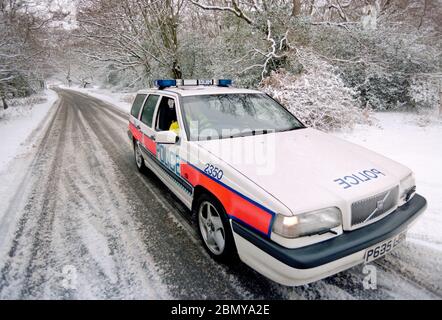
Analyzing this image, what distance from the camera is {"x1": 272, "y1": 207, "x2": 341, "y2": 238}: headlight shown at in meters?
1.88

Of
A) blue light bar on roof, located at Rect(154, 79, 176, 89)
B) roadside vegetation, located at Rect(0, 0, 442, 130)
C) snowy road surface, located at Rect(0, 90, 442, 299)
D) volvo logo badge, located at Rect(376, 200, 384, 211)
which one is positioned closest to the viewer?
volvo logo badge, located at Rect(376, 200, 384, 211)

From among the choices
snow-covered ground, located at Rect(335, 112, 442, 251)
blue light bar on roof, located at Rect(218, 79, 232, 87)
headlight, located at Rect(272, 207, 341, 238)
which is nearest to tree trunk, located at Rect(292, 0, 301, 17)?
snow-covered ground, located at Rect(335, 112, 442, 251)

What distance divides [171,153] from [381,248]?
242cm

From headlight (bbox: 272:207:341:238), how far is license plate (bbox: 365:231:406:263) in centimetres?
36

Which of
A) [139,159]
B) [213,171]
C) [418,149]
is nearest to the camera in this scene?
[213,171]

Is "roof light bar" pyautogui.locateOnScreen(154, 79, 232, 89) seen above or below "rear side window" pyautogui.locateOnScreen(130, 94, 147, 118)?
above

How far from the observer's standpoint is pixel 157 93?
13.7 ft

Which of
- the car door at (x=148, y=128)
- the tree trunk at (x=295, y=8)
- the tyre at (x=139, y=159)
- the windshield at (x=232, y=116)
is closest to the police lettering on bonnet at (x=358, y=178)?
the windshield at (x=232, y=116)

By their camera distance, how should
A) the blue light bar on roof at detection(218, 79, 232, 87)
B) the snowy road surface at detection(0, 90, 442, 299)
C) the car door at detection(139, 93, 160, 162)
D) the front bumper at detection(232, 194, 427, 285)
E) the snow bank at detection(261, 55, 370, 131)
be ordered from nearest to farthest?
the front bumper at detection(232, 194, 427, 285)
the snowy road surface at detection(0, 90, 442, 299)
the car door at detection(139, 93, 160, 162)
the blue light bar on roof at detection(218, 79, 232, 87)
the snow bank at detection(261, 55, 370, 131)

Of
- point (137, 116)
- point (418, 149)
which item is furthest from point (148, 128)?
point (418, 149)

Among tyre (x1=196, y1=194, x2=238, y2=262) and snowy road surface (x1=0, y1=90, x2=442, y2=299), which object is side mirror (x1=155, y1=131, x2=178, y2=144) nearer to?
tyre (x1=196, y1=194, x2=238, y2=262)

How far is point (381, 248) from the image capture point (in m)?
2.14

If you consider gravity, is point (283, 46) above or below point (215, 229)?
above

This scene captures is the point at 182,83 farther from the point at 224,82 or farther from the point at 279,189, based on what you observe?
the point at 279,189
